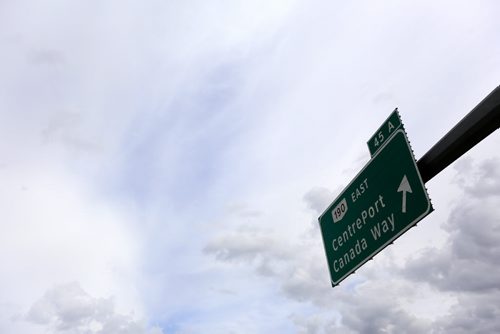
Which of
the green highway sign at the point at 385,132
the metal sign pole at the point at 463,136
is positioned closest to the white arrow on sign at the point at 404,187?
the metal sign pole at the point at 463,136

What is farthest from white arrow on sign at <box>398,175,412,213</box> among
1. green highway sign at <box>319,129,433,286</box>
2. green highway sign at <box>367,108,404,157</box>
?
green highway sign at <box>367,108,404,157</box>

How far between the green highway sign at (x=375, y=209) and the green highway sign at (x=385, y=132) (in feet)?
0.28

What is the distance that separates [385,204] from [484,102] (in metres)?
2.44

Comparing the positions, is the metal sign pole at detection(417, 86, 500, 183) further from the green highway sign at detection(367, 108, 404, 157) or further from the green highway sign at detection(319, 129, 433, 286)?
the green highway sign at detection(367, 108, 404, 157)

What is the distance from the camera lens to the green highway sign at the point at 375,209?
582cm

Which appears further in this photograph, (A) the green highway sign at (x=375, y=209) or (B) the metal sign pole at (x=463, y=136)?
(A) the green highway sign at (x=375, y=209)

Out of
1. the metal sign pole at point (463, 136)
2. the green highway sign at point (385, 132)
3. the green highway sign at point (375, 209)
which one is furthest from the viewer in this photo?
the green highway sign at point (385, 132)

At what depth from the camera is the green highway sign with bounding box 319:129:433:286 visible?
582cm

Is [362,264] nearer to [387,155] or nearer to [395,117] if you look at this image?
[387,155]

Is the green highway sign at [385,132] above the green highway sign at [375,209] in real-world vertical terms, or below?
above

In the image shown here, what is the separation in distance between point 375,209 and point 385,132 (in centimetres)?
137

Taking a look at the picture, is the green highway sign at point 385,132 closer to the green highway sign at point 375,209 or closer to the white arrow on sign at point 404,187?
the green highway sign at point 375,209

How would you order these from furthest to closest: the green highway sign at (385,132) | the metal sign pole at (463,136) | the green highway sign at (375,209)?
1. the green highway sign at (385,132)
2. the green highway sign at (375,209)
3. the metal sign pole at (463,136)

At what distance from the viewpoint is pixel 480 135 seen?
15.8 ft
